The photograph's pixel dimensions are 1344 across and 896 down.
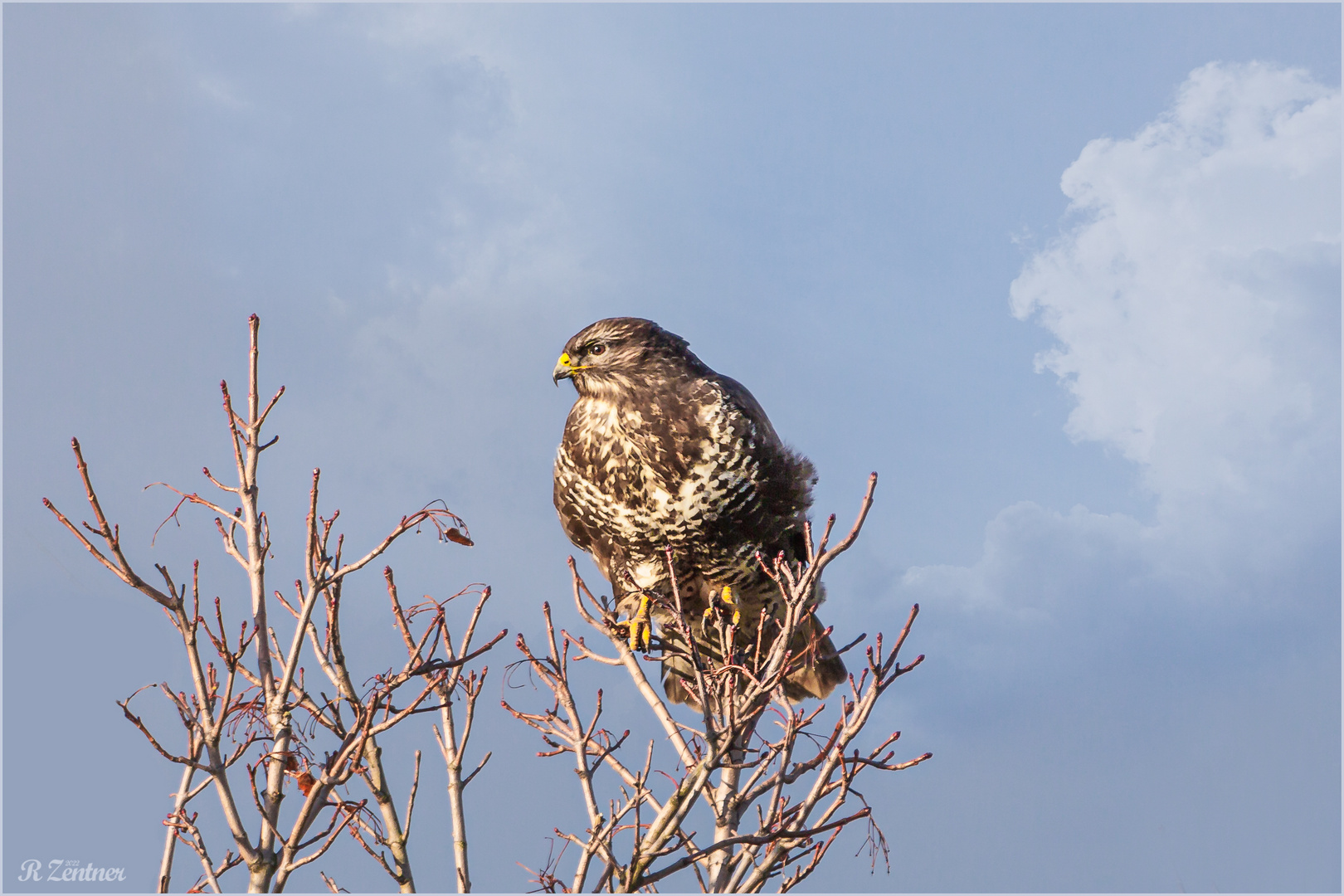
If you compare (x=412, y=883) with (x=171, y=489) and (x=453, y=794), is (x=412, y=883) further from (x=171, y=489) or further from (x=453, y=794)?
(x=171, y=489)

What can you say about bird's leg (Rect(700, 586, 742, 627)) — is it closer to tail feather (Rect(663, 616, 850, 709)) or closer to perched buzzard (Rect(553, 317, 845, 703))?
perched buzzard (Rect(553, 317, 845, 703))

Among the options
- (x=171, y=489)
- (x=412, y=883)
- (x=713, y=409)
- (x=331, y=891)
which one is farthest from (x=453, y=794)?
(x=713, y=409)

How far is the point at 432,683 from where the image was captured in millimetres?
3930

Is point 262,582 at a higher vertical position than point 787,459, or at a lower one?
lower

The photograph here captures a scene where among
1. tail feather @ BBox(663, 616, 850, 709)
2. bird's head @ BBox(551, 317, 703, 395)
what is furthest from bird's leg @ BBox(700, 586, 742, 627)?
bird's head @ BBox(551, 317, 703, 395)

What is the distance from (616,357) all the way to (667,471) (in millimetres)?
753

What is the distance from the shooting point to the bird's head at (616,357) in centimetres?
623

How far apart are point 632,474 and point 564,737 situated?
1841 millimetres

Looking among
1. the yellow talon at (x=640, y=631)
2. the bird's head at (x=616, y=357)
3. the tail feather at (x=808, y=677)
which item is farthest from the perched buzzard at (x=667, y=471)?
the tail feather at (x=808, y=677)

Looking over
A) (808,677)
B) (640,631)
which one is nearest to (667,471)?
(640,631)

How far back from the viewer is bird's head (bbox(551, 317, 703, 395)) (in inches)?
245

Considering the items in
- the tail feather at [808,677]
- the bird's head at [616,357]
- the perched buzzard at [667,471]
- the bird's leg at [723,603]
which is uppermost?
the bird's head at [616,357]

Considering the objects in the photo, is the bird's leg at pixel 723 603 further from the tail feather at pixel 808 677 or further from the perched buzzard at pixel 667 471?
the tail feather at pixel 808 677

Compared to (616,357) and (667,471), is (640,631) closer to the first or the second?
(667,471)
